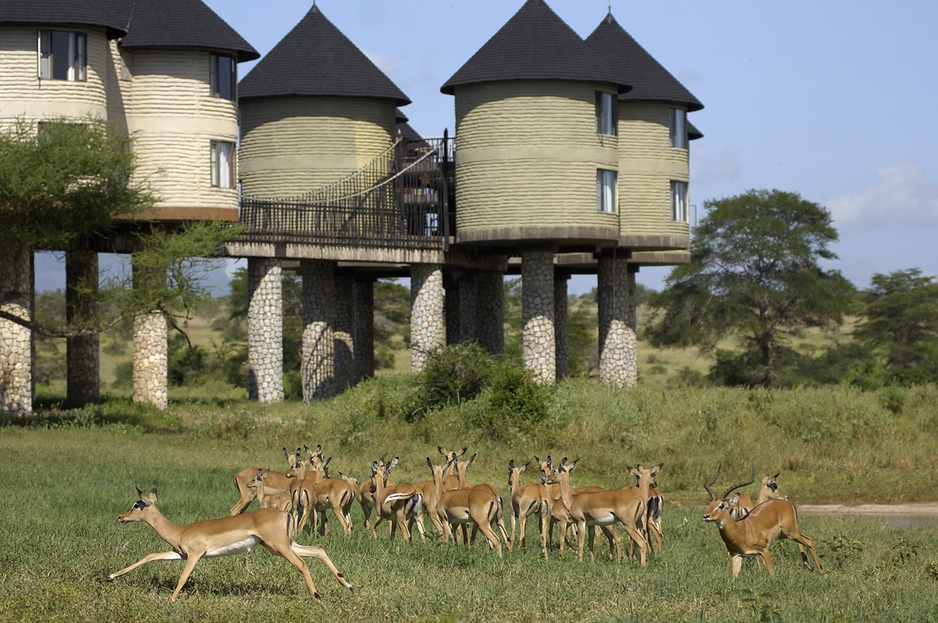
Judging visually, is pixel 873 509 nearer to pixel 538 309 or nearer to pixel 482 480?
pixel 482 480

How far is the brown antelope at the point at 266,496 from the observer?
17.1 meters

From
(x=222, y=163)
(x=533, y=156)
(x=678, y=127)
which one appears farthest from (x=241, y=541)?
(x=678, y=127)

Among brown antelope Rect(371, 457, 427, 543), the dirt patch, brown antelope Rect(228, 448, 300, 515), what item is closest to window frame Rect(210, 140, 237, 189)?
the dirt patch

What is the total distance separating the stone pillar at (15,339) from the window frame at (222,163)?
239 inches

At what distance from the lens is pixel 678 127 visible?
5256cm

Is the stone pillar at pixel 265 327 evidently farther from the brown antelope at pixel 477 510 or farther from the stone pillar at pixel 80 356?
the brown antelope at pixel 477 510

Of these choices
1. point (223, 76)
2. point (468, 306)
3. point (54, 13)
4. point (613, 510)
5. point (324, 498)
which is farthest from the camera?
point (468, 306)

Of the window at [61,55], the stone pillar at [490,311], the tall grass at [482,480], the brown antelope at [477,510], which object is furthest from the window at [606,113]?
the brown antelope at [477,510]

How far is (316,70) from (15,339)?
16.2 meters

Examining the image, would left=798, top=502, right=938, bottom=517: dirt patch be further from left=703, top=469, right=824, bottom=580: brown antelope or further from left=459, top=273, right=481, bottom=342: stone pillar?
left=459, top=273, right=481, bottom=342: stone pillar

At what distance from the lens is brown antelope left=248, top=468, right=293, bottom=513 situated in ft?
56.1

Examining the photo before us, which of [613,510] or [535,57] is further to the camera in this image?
[535,57]

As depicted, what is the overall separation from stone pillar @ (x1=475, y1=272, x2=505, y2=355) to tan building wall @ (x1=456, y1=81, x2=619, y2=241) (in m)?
8.20

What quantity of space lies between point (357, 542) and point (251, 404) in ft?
86.9
